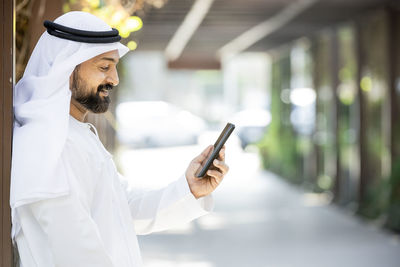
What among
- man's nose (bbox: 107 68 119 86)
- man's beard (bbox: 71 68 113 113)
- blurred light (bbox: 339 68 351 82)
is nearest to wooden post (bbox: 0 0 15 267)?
man's beard (bbox: 71 68 113 113)

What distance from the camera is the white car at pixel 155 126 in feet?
81.7

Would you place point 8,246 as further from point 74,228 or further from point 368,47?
point 368,47

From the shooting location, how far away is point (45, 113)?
1.79 metres

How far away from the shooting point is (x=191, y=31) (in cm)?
1142

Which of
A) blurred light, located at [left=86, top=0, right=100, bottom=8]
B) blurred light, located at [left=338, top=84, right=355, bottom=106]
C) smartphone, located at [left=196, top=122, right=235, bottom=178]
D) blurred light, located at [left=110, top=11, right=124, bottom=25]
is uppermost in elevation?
blurred light, located at [left=86, top=0, right=100, bottom=8]

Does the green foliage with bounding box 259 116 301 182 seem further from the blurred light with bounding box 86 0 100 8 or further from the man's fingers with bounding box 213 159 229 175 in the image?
the man's fingers with bounding box 213 159 229 175

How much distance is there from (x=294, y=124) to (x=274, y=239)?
20.4 feet

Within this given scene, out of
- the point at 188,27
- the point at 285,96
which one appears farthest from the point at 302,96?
the point at 188,27

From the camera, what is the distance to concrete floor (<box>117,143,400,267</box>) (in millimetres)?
6652

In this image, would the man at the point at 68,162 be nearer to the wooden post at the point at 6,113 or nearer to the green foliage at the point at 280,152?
the wooden post at the point at 6,113

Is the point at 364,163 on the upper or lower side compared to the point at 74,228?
lower

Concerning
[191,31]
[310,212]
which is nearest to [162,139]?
[191,31]

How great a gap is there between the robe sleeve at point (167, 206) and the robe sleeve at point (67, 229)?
566 millimetres

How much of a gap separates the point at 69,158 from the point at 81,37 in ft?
1.18
